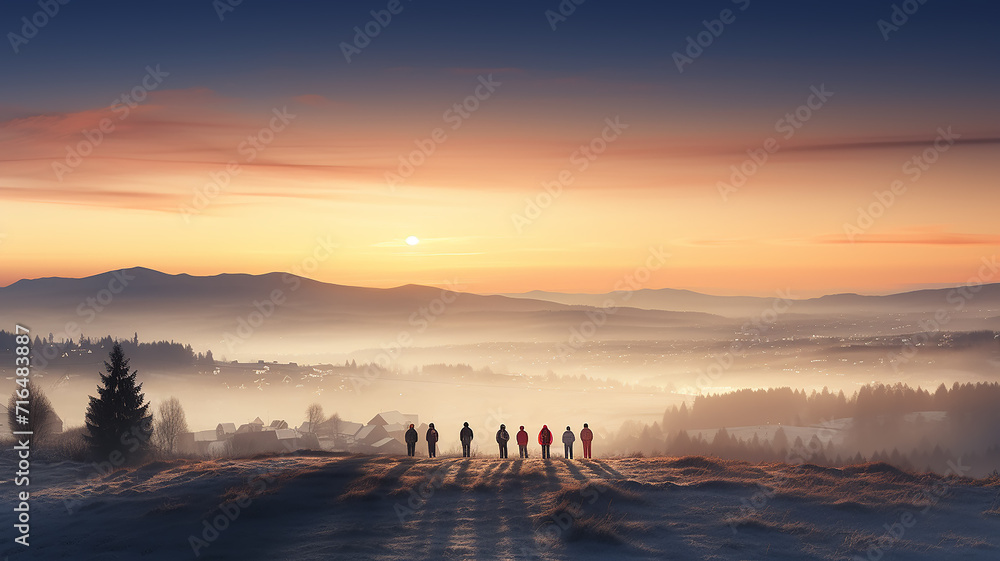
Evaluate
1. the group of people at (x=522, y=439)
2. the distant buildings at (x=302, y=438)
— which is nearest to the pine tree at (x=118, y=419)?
the group of people at (x=522, y=439)

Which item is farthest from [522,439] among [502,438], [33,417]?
[33,417]

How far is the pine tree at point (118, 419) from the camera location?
162ft

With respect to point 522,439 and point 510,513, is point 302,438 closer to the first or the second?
point 522,439

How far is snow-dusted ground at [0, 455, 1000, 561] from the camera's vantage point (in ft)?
69.3

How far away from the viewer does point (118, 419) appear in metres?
50.4

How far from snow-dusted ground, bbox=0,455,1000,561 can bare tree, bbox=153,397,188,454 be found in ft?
222

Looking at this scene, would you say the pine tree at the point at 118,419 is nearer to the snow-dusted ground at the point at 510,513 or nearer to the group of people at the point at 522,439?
the snow-dusted ground at the point at 510,513

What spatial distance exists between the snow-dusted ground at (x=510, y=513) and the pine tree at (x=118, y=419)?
18878 mm

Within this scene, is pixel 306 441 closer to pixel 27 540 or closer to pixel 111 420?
pixel 111 420

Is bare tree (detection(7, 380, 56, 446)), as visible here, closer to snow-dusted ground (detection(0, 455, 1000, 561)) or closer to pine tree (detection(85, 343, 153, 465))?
pine tree (detection(85, 343, 153, 465))

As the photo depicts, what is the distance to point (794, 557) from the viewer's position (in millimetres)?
20328

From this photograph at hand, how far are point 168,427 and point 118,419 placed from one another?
51.9m

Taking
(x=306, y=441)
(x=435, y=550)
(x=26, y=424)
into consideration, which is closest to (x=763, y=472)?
(x=435, y=550)

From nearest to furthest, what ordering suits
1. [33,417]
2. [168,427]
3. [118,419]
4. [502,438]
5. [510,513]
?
[510,513] < [502,438] < [118,419] < [33,417] < [168,427]
